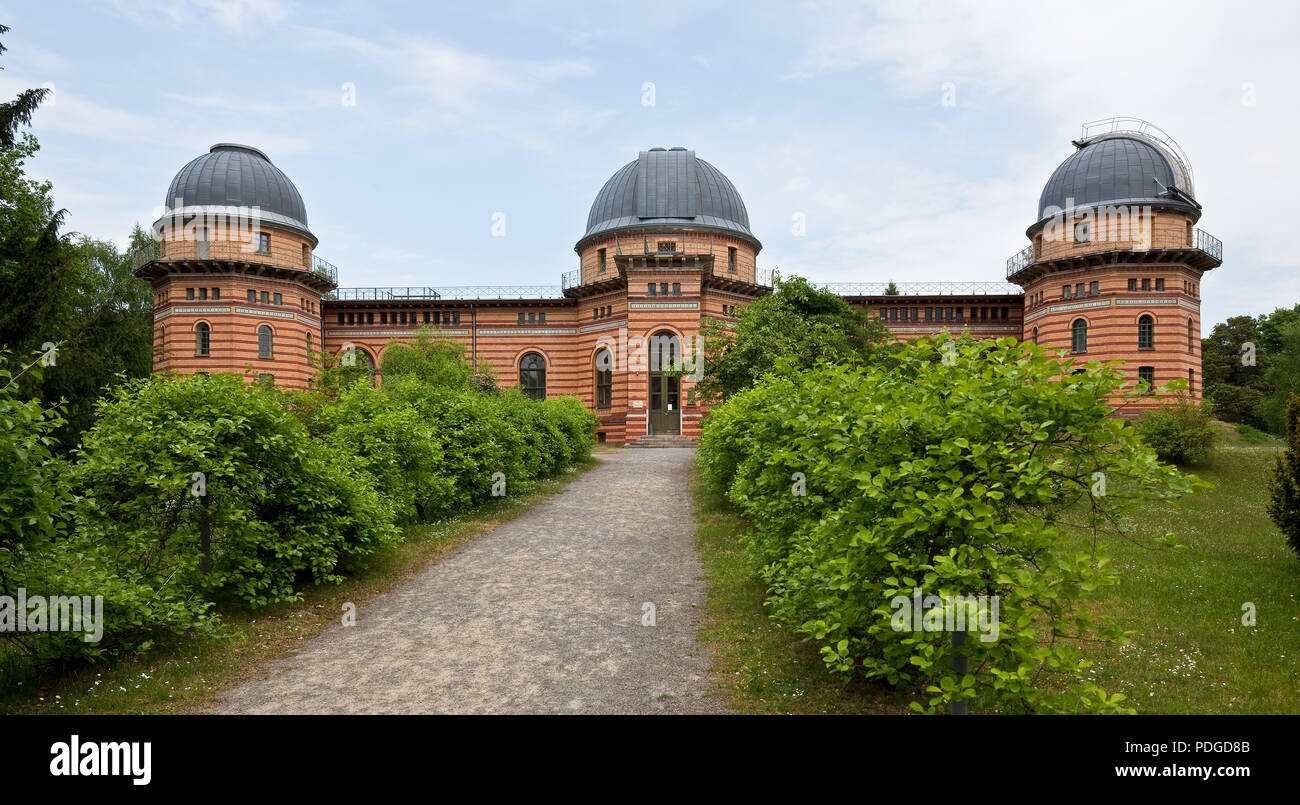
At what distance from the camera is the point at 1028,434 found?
4.47 meters

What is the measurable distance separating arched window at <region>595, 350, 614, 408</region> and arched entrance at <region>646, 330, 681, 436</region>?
Result: 365 centimetres

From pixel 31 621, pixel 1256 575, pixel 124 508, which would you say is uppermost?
pixel 124 508

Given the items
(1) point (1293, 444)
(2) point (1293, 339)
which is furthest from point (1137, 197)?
(1) point (1293, 444)

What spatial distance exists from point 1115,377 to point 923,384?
122cm

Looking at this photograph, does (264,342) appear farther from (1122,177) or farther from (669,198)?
(1122,177)

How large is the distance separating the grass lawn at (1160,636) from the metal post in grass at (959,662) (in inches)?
59.0

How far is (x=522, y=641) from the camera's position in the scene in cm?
817

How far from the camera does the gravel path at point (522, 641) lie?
21.3 feet

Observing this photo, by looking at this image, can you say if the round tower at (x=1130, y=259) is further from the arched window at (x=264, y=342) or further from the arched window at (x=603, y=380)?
the arched window at (x=264, y=342)

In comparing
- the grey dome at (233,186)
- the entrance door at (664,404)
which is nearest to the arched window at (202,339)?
the grey dome at (233,186)

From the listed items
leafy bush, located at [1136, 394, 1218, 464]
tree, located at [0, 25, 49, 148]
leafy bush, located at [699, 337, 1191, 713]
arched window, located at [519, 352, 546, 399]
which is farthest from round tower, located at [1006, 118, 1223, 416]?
tree, located at [0, 25, 49, 148]

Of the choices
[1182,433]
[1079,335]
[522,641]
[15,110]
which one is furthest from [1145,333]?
[15,110]

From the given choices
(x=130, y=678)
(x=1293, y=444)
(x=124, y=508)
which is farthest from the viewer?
(x=1293, y=444)
